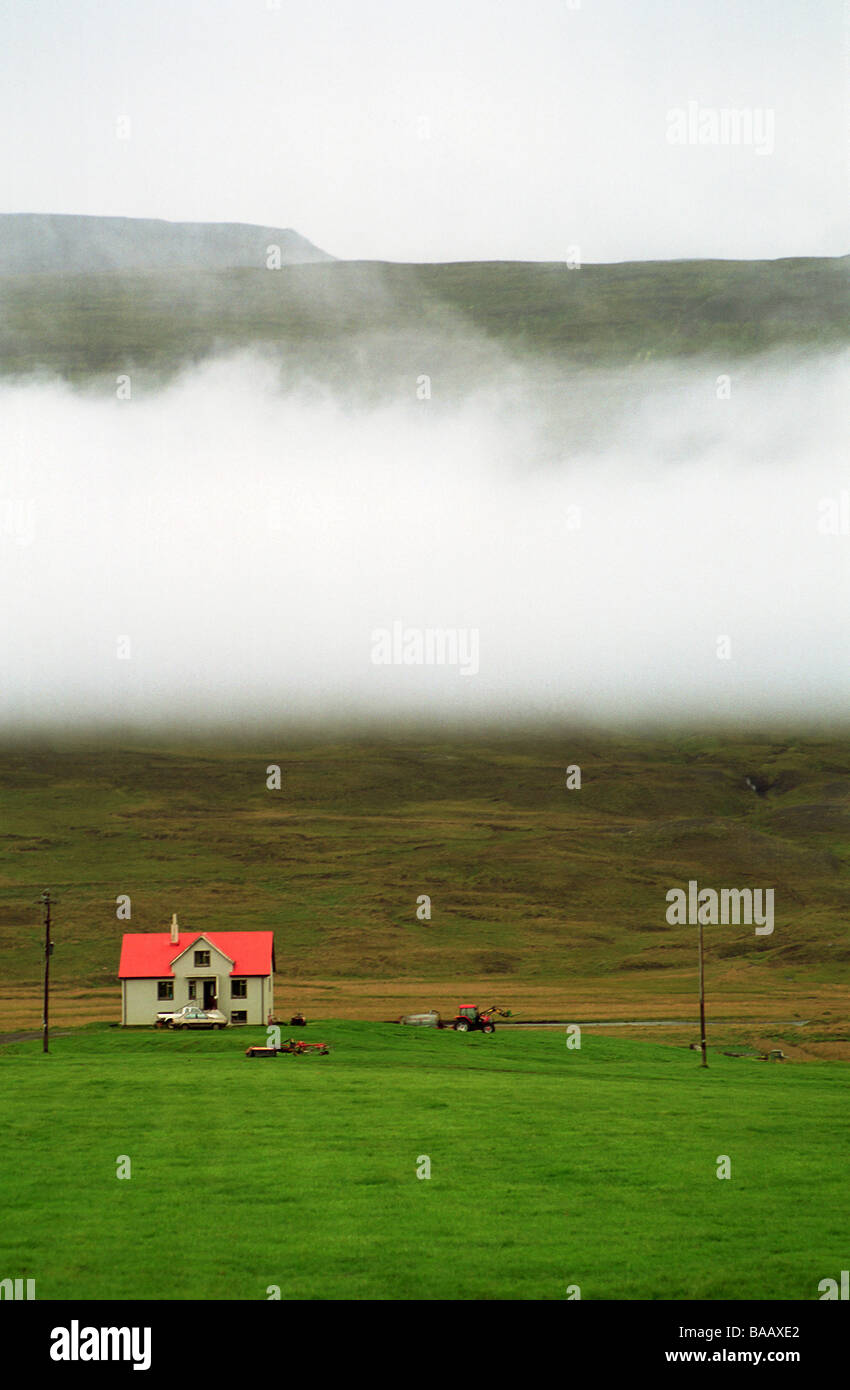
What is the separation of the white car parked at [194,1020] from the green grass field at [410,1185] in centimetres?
2151

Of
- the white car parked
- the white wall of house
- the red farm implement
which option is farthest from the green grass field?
the white wall of house

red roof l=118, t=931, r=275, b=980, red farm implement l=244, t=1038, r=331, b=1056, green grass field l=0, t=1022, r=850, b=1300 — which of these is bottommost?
red farm implement l=244, t=1038, r=331, b=1056

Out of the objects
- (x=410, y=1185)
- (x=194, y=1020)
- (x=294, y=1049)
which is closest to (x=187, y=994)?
(x=194, y=1020)

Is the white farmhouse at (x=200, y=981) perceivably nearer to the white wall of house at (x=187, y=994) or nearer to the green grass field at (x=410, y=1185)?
the white wall of house at (x=187, y=994)

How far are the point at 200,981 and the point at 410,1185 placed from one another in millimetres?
51482

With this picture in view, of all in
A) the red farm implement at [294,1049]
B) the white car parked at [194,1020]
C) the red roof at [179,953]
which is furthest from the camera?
the red roof at [179,953]

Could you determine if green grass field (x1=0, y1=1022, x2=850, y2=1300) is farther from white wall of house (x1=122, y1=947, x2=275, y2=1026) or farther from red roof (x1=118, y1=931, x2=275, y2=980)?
red roof (x1=118, y1=931, x2=275, y2=980)

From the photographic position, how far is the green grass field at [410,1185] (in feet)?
94.8

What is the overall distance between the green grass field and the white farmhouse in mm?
23577

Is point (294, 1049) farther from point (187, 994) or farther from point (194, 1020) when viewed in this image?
point (187, 994)

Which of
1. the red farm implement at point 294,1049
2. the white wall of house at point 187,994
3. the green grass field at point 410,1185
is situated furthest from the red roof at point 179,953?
the green grass field at point 410,1185

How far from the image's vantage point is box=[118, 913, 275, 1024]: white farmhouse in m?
86.0

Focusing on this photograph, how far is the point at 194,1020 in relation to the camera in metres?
83.4
